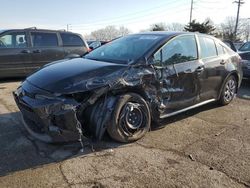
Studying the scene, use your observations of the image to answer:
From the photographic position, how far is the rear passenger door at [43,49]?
10375 millimetres

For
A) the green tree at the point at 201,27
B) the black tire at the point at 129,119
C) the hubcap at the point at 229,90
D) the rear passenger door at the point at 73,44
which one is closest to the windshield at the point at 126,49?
the black tire at the point at 129,119

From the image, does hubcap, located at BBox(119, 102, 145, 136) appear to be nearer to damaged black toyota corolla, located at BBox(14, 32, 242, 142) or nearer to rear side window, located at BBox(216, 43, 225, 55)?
damaged black toyota corolla, located at BBox(14, 32, 242, 142)

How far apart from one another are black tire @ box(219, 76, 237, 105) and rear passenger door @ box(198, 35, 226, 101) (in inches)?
11.8

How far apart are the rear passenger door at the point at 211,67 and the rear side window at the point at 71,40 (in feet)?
19.9

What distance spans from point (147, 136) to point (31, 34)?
22.3ft

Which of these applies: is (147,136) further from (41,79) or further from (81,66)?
(41,79)

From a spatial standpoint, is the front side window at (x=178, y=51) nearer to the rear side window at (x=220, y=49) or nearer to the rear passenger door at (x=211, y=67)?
the rear passenger door at (x=211, y=67)

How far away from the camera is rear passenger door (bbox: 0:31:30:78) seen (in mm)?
9828

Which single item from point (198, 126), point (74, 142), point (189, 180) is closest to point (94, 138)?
point (74, 142)

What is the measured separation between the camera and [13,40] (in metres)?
9.99

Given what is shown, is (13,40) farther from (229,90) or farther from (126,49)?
(229,90)

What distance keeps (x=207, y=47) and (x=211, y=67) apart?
43 cm

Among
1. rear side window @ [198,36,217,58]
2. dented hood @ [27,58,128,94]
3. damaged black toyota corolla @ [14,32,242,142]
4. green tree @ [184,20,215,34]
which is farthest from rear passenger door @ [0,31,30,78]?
green tree @ [184,20,215,34]

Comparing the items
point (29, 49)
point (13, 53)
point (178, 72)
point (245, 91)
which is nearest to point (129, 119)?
point (178, 72)
